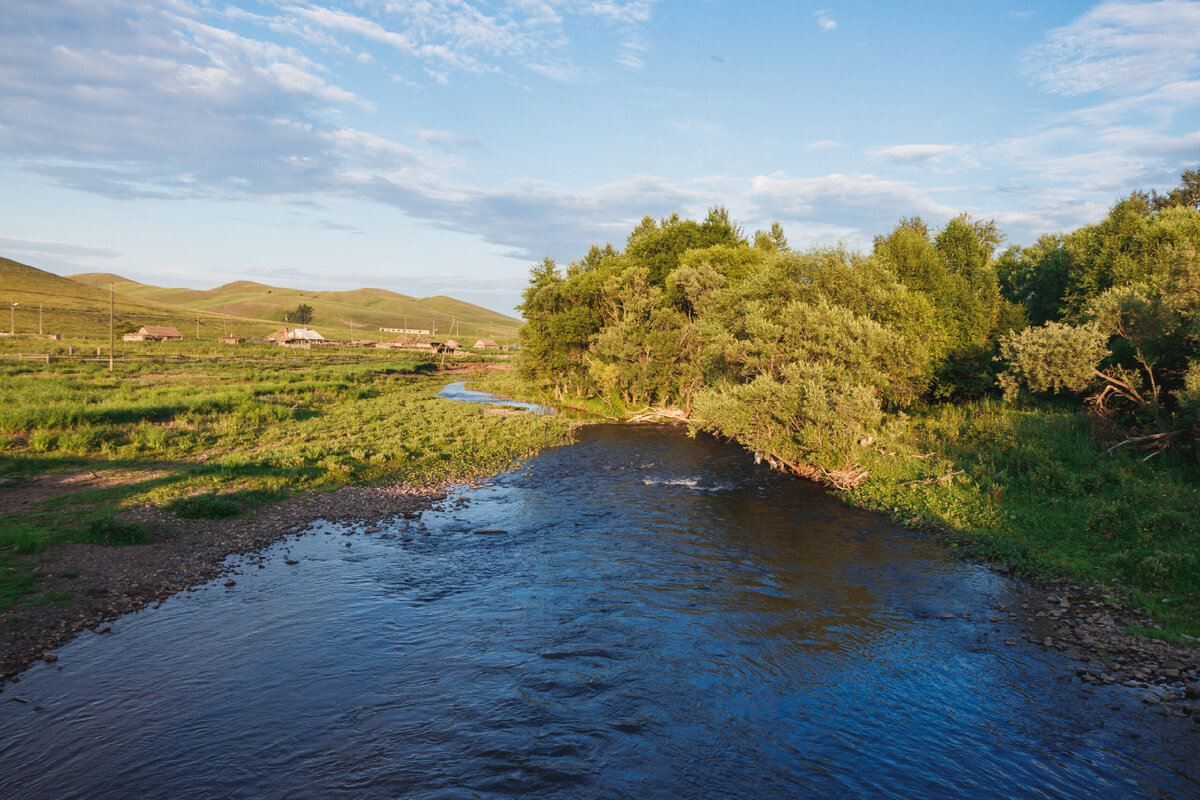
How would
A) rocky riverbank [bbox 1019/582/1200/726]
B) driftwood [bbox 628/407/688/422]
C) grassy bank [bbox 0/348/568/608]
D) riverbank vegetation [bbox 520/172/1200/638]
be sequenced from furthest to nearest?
driftwood [bbox 628/407/688/422] → grassy bank [bbox 0/348/568/608] → riverbank vegetation [bbox 520/172/1200/638] → rocky riverbank [bbox 1019/582/1200/726]

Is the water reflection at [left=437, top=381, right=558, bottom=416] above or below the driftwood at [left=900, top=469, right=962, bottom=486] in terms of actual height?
below

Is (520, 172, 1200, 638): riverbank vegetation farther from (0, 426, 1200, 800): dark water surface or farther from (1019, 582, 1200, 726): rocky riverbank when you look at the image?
(0, 426, 1200, 800): dark water surface

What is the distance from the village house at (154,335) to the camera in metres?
138

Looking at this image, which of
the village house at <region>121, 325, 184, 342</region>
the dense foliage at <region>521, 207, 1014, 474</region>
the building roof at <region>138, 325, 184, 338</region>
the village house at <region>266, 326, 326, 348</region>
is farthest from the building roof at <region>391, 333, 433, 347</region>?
the dense foliage at <region>521, 207, 1014, 474</region>

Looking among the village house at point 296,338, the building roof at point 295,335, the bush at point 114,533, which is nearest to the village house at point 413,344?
the village house at point 296,338

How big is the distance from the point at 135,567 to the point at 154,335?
6295 inches

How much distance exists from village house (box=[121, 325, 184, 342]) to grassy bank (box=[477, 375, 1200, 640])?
166958 mm

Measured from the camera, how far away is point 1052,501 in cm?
2341

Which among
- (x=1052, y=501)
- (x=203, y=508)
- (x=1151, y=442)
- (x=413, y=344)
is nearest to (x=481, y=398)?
(x=203, y=508)

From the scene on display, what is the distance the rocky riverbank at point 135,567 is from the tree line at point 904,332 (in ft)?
72.9

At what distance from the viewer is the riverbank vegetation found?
21.2 m

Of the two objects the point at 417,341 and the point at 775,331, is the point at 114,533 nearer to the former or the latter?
the point at 775,331

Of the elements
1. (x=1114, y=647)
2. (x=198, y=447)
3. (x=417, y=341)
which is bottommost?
(x=198, y=447)

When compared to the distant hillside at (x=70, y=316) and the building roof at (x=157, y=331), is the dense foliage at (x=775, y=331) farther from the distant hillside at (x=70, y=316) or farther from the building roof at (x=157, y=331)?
the distant hillside at (x=70, y=316)
